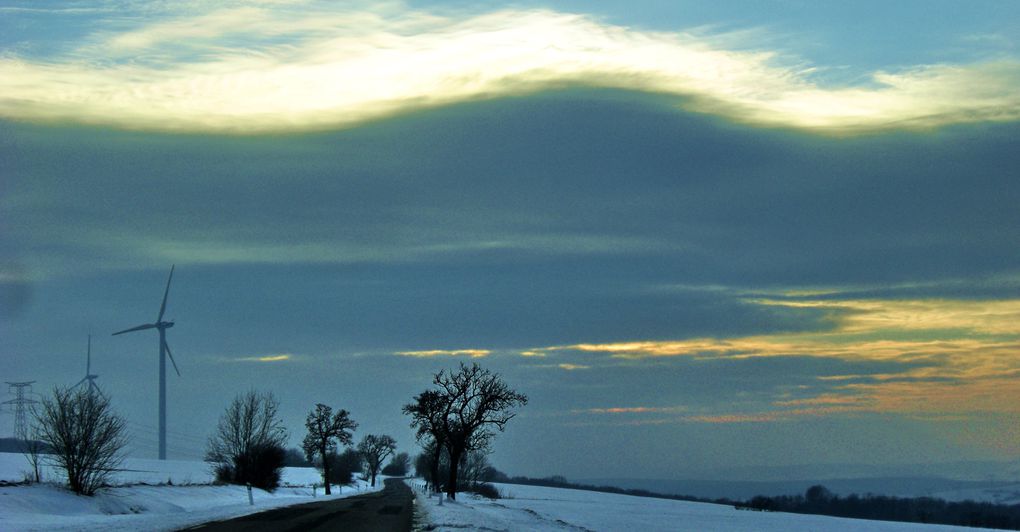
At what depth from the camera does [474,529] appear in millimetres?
39094

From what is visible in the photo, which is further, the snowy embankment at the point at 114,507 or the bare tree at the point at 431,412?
the bare tree at the point at 431,412

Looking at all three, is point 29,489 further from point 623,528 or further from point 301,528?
point 623,528

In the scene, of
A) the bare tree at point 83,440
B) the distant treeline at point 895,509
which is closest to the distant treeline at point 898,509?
the distant treeline at point 895,509

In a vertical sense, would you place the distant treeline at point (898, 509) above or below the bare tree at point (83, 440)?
below

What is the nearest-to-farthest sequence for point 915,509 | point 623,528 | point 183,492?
point 623,528 → point 183,492 → point 915,509

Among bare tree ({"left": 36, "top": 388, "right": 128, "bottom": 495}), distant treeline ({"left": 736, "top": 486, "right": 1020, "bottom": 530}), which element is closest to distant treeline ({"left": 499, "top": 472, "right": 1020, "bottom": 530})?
distant treeline ({"left": 736, "top": 486, "right": 1020, "bottom": 530})

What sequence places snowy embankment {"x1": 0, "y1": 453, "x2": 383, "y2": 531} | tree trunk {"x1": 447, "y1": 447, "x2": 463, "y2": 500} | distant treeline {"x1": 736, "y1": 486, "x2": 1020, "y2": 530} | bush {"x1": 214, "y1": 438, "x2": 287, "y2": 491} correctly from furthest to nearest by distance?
1. distant treeline {"x1": 736, "y1": 486, "x2": 1020, "y2": 530}
2. bush {"x1": 214, "y1": 438, "x2": 287, "y2": 491}
3. tree trunk {"x1": 447, "y1": 447, "x2": 463, "y2": 500}
4. snowy embankment {"x1": 0, "y1": 453, "x2": 383, "y2": 531}

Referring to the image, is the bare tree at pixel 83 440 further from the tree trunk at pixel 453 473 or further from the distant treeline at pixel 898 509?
the distant treeline at pixel 898 509

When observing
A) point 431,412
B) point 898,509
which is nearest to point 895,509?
point 898,509

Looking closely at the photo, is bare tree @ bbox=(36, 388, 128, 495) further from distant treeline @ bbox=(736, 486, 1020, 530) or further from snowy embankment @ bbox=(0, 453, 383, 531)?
distant treeline @ bbox=(736, 486, 1020, 530)

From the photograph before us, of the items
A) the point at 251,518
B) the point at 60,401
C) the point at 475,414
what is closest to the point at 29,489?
the point at 60,401

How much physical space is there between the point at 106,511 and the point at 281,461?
57.6m

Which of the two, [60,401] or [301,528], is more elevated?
[60,401]

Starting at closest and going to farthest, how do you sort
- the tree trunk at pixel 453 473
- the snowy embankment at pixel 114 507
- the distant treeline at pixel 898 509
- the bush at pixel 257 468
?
the snowy embankment at pixel 114 507, the tree trunk at pixel 453 473, the bush at pixel 257 468, the distant treeline at pixel 898 509
